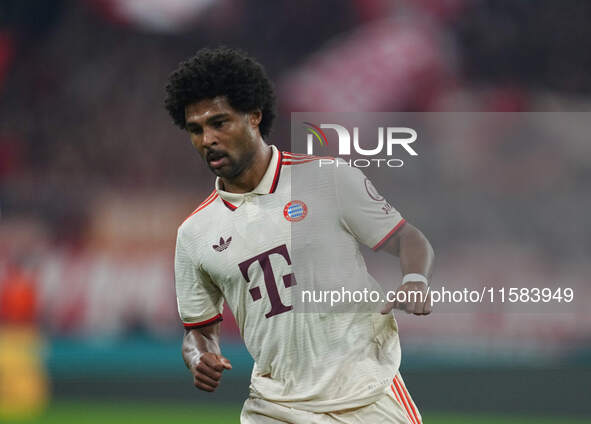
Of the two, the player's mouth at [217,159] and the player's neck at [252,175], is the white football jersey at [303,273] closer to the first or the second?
the player's neck at [252,175]

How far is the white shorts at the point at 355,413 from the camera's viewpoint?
3436 millimetres

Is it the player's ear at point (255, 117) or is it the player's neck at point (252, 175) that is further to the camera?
the player's ear at point (255, 117)

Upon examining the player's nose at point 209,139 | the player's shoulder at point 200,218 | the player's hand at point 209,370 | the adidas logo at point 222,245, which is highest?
the player's nose at point 209,139

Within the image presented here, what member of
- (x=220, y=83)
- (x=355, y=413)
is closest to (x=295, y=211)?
(x=220, y=83)

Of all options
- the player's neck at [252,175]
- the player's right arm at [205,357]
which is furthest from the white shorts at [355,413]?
the player's neck at [252,175]

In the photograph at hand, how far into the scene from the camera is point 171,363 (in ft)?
35.2

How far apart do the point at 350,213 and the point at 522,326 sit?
7.51 metres

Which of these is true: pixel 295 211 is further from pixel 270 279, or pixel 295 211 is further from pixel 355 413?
pixel 355 413

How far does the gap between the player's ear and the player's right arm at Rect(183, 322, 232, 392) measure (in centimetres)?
88

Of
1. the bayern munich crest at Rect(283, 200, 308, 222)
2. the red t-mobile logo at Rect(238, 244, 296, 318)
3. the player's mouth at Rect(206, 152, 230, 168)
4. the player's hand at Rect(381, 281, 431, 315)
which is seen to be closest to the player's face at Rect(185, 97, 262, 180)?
the player's mouth at Rect(206, 152, 230, 168)

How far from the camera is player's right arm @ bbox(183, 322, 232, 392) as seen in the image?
3371mm

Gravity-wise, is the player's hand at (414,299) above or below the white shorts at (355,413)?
above

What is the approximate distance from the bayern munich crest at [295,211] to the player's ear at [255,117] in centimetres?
43

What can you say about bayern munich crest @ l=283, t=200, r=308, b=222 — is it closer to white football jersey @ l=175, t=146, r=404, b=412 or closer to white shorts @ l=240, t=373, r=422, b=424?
white football jersey @ l=175, t=146, r=404, b=412
